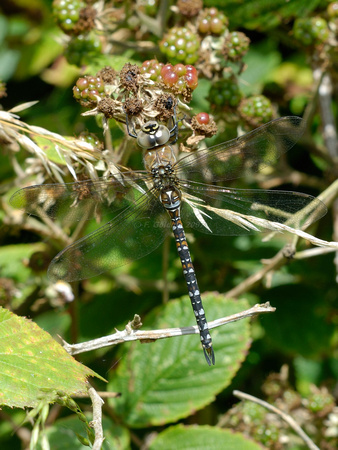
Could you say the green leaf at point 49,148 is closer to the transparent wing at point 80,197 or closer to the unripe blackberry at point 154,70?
the transparent wing at point 80,197

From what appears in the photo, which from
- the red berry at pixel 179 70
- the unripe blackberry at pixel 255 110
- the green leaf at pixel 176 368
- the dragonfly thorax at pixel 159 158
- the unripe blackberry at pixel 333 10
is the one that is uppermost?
the unripe blackberry at pixel 333 10

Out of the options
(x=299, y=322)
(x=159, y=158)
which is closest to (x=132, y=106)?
(x=159, y=158)

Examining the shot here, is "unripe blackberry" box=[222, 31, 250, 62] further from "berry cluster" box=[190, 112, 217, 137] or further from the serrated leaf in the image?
the serrated leaf

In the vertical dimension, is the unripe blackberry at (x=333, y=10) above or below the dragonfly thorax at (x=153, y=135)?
above

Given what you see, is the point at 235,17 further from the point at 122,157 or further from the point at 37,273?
the point at 37,273

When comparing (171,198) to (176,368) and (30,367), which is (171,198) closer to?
(176,368)

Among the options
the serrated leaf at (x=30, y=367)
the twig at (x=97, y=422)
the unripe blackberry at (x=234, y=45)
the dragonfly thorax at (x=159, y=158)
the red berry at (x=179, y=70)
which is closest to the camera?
the twig at (x=97, y=422)

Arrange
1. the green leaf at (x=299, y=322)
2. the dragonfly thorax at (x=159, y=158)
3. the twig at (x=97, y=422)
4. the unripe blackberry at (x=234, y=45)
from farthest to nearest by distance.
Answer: the green leaf at (x=299, y=322), the unripe blackberry at (x=234, y=45), the dragonfly thorax at (x=159, y=158), the twig at (x=97, y=422)

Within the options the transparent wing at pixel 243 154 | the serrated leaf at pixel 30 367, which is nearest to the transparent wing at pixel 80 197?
the transparent wing at pixel 243 154
